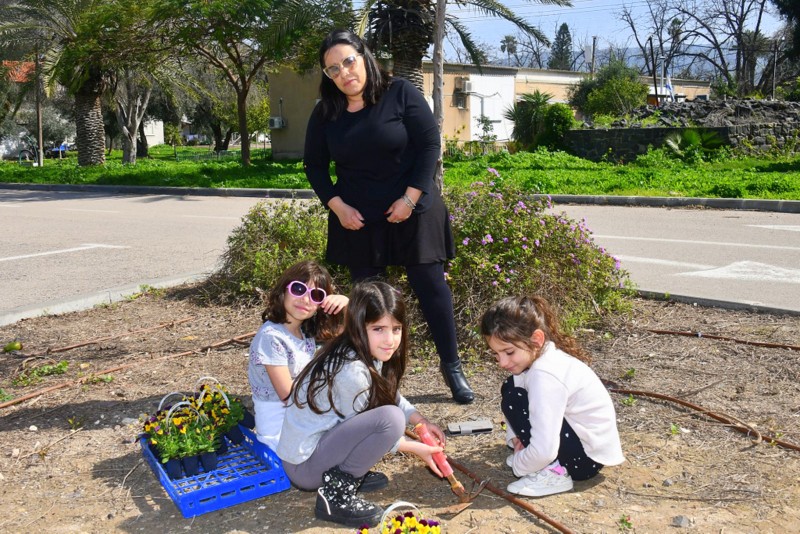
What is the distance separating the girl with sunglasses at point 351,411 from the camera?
9.68 ft

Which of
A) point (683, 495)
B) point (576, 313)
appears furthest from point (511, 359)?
point (576, 313)

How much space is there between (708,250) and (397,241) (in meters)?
5.61

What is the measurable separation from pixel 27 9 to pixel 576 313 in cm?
2175

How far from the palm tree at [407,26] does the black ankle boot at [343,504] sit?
1317 cm

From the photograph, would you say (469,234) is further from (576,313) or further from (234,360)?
(234,360)

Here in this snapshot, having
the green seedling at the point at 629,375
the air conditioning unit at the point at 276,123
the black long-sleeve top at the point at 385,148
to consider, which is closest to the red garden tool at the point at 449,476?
the black long-sleeve top at the point at 385,148

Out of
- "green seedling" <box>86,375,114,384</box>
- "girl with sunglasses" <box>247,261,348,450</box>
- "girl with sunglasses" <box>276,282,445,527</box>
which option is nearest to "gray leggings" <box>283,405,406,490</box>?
"girl with sunglasses" <box>276,282,445,527</box>

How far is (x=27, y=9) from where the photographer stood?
880 inches

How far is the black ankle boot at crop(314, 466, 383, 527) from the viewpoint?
9.43ft

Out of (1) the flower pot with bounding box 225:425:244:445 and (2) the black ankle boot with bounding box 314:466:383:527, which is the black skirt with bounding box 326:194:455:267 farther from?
(2) the black ankle boot with bounding box 314:466:383:527

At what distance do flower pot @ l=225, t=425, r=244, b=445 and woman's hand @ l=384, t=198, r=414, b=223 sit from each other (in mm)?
1159

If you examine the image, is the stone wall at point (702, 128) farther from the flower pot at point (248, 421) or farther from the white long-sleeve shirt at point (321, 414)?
the white long-sleeve shirt at point (321, 414)

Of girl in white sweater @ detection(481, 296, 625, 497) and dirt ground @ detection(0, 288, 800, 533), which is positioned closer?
dirt ground @ detection(0, 288, 800, 533)

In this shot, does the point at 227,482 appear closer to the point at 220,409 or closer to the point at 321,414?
the point at 321,414
